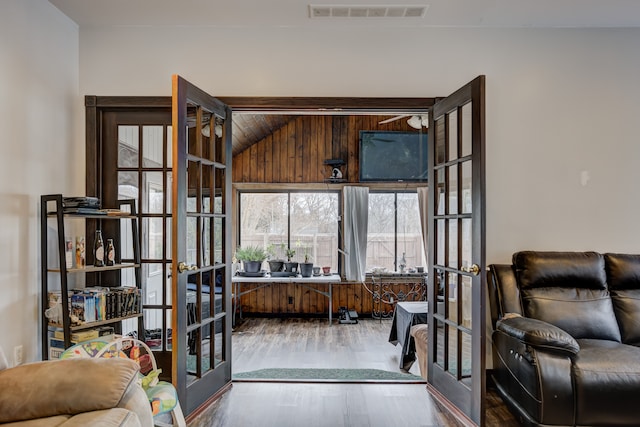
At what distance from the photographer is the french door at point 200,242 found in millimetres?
2324

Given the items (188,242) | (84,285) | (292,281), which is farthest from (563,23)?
(292,281)

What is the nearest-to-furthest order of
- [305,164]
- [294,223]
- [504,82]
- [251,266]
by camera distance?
[504,82] < [251,266] < [305,164] < [294,223]

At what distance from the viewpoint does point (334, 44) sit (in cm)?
295

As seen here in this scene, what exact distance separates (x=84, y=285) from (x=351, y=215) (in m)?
4.15

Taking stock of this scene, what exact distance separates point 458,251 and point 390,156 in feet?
13.0

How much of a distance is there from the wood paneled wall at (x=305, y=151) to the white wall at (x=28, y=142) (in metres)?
3.74

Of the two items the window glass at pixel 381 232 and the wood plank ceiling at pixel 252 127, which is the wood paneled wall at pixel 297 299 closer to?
the window glass at pixel 381 232

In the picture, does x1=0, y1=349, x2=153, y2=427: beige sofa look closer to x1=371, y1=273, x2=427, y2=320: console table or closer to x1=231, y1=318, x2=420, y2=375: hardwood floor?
x1=231, y1=318, x2=420, y2=375: hardwood floor

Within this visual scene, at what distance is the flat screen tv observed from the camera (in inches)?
249

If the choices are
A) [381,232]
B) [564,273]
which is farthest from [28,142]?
[381,232]

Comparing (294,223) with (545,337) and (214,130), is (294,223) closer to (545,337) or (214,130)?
(214,130)

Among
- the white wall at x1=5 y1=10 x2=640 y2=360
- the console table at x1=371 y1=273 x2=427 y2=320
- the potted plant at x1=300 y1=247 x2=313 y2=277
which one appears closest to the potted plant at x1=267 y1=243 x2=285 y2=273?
the potted plant at x1=300 y1=247 x2=313 y2=277

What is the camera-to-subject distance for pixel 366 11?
8.93ft

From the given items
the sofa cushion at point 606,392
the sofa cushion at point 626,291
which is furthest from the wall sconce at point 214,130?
the sofa cushion at point 626,291
